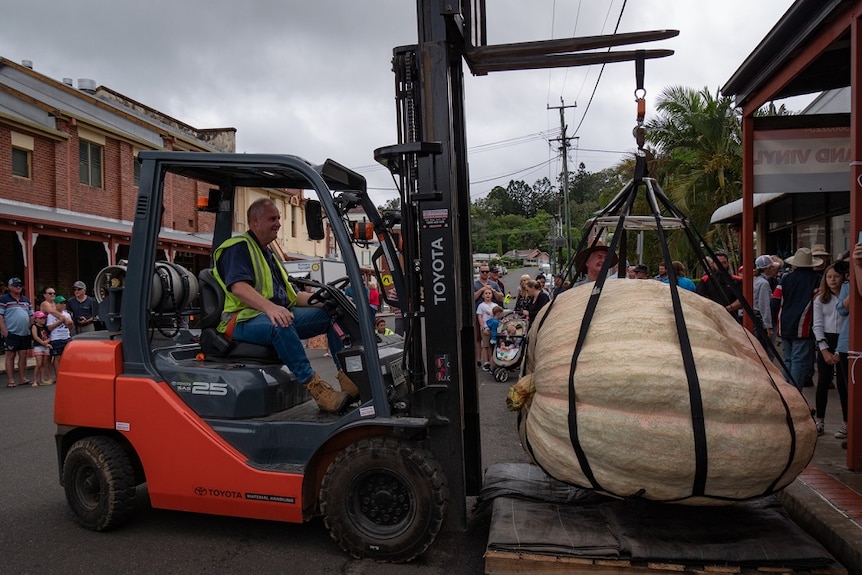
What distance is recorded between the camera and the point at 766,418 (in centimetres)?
312

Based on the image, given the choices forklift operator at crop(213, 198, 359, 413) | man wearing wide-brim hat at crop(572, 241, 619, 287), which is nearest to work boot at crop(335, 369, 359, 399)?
forklift operator at crop(213, 198, 359, 413)

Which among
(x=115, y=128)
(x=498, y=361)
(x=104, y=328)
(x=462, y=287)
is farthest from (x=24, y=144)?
(x=462, y=287)

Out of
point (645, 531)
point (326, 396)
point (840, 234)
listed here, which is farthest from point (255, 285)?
point (840, 234)

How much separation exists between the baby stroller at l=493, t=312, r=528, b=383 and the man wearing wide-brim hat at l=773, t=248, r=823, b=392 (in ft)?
15.3

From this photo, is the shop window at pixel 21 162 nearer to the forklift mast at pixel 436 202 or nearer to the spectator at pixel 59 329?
the spectator at pixel 59 329

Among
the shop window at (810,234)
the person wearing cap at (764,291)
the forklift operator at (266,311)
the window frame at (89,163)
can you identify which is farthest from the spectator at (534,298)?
the window frame at (89,163)

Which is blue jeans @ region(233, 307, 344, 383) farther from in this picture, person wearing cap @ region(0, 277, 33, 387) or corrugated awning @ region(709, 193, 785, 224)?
corrugated awning @ region(709, 193, 785, 224)

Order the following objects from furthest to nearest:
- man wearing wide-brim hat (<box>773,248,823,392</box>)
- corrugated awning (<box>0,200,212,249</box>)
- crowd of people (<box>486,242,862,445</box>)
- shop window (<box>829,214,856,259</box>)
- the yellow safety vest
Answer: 1. corrugated awning (<box>0,200,212,249</box>)
2. shop window (<box>829,214,856,259</box>)
3. man wearing wide-brim hat (<box>773,248,823,392</box>)
4. crowd of people (<box>486,242,862,445</box>)
5. the yellow safety vest

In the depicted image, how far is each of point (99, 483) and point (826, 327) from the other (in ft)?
21.2

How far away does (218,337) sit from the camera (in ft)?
14.5

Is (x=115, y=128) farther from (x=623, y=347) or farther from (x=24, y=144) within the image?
(x=623, y=347)

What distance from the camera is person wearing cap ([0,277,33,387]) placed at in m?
12.0

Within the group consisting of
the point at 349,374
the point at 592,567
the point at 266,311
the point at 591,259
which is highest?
the point at 591,259

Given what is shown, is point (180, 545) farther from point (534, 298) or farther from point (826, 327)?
point (534, 298)
